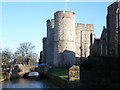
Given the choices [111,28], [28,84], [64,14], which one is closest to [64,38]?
[64,14]

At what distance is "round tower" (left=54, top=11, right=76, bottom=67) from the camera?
29.9 m

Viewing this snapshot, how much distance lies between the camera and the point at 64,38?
97.9 ft

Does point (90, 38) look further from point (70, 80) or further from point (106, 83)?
point (106, 83)

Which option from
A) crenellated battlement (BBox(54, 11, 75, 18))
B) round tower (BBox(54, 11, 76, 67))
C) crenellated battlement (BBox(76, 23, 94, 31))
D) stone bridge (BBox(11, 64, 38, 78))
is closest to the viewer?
round tower (BBox(54, 11, 76, 67))

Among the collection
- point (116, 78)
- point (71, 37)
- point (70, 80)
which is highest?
point (71, 37)

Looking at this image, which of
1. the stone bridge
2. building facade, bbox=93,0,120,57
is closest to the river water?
building facade, bbox=93,0,120,57

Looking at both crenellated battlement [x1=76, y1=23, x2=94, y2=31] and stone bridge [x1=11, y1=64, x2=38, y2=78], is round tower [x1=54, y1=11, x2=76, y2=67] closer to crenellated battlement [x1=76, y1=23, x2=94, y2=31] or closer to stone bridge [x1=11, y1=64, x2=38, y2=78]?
crenellated battlement [x1=76, y1=23, x2=94, y2=31]

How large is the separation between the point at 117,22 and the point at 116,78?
17.2 metres

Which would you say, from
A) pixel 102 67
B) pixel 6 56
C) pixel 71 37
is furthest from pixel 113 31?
pixel 6 56

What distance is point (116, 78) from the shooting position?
18.4ft

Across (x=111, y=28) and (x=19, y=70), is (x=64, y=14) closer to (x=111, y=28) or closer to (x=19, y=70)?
(x=111, y=28)

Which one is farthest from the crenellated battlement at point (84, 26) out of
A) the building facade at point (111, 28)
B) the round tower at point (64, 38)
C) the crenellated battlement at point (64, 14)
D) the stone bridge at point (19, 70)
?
the stone bridge at point (19, 70)

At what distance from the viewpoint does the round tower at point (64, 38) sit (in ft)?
98.0

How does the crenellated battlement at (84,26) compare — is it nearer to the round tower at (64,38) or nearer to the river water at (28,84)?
the round tower at (64,38)
